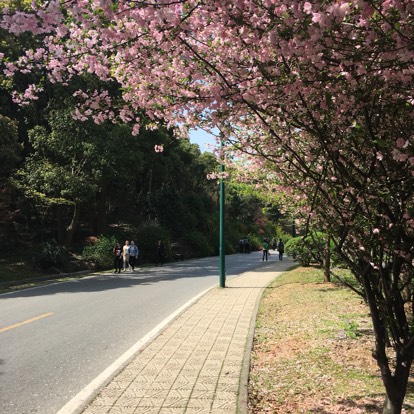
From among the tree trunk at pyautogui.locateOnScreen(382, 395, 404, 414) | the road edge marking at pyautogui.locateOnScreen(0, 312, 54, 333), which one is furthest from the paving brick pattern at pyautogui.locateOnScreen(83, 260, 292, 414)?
the road edge marking at pyautogui.locateOnScreen(0, 312, 54, 333)

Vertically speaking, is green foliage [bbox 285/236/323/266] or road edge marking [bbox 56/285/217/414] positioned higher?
green foliage [bbox 285/236/323/266]

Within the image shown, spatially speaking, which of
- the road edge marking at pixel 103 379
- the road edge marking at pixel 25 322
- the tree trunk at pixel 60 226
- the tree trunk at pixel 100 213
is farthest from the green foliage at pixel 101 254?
the road edge marking at pixel 103 379

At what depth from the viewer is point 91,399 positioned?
16.2 ft

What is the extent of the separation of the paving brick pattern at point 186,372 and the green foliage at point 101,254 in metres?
16.8

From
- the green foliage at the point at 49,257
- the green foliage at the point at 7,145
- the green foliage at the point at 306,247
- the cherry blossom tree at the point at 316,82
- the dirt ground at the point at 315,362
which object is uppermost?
the green foliage at the point at 7,145

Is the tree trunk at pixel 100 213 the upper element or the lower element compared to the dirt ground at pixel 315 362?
upper

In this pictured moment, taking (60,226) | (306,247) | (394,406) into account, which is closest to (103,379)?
(394,406)

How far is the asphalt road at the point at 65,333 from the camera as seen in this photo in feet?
18.0

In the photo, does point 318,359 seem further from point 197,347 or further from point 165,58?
point 165,58

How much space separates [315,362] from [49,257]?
18891 millimetres

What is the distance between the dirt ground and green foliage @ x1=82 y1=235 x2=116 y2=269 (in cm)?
1647

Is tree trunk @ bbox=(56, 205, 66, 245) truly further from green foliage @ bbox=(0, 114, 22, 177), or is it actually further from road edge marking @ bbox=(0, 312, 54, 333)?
road edge marking @ bbox=(0, 312, 54, 333)

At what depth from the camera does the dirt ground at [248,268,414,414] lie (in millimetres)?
4926

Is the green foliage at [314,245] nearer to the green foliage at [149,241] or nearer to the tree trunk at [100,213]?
the green foliage at [149,241]
